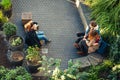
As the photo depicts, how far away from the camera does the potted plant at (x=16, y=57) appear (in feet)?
47.1

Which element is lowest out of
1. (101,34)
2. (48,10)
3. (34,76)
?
(34,76)

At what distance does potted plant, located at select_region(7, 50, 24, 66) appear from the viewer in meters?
14.3

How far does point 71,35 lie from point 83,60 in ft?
6.39

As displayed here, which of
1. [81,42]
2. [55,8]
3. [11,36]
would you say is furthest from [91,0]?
[11,36]

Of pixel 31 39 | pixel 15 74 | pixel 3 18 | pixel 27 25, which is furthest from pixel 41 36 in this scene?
pixel 15 74

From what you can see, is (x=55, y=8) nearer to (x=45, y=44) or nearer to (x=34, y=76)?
(x=45, y=44)

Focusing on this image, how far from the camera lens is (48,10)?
56.6 ft

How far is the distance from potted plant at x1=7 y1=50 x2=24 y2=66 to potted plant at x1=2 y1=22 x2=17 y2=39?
79 centimetres

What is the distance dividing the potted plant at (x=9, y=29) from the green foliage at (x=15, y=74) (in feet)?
6.17

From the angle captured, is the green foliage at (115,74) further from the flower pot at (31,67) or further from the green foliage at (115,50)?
the flower pot at (31,67)

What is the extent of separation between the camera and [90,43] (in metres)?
14.7

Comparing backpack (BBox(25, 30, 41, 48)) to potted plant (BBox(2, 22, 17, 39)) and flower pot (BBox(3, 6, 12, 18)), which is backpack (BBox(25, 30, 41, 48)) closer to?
potted plant (BBox(2, 22, 17, 39))

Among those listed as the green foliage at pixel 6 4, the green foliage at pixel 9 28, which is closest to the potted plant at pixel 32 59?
the green foliage at pixel 9 28

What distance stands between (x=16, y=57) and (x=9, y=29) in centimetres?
125
